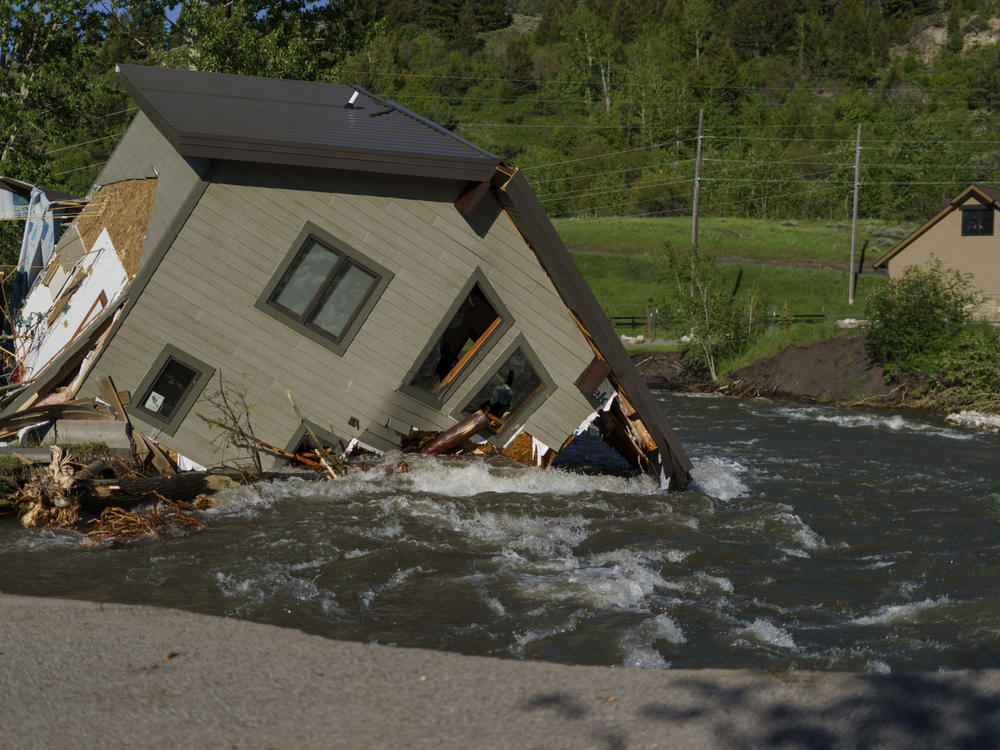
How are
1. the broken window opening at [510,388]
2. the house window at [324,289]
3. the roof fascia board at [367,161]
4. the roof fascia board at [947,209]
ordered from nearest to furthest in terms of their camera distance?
1. the roof fascia board at [367,161]
2. the house window at [324,289]
3. the broken window opening at [510,388]
4. the roof fascia board at [947,209]

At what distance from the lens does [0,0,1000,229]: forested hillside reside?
3522 cm

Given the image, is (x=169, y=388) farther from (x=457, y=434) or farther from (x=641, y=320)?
(x=641, y=320)

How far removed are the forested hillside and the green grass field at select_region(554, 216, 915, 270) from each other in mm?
4000

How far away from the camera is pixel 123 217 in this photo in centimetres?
1725

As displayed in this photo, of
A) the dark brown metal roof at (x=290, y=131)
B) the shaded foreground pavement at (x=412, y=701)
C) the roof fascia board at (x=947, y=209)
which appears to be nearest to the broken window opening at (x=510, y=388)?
the dark brown metal roof at (x=290, y=131)

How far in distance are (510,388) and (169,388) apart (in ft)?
16.1

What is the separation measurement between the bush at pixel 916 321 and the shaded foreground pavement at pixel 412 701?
27.9 meters

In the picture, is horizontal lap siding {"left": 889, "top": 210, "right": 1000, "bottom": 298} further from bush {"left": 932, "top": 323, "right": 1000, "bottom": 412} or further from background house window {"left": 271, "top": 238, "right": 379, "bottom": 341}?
background house window {"left": 271, "top": 238, "right": 379, "bottom": 341}

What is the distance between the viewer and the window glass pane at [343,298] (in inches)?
580

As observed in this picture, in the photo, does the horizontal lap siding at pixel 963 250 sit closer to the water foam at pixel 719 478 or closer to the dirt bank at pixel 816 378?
the dirt bank at pixel 816 378

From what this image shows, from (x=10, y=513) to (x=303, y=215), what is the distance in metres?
5.32

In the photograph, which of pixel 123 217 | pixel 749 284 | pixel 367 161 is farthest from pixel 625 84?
pixel 367 161

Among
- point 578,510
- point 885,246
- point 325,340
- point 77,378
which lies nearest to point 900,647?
point 578,510

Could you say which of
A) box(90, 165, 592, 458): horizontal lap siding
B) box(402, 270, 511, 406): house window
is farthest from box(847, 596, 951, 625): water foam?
box(402, 270, 511, 406): house window
